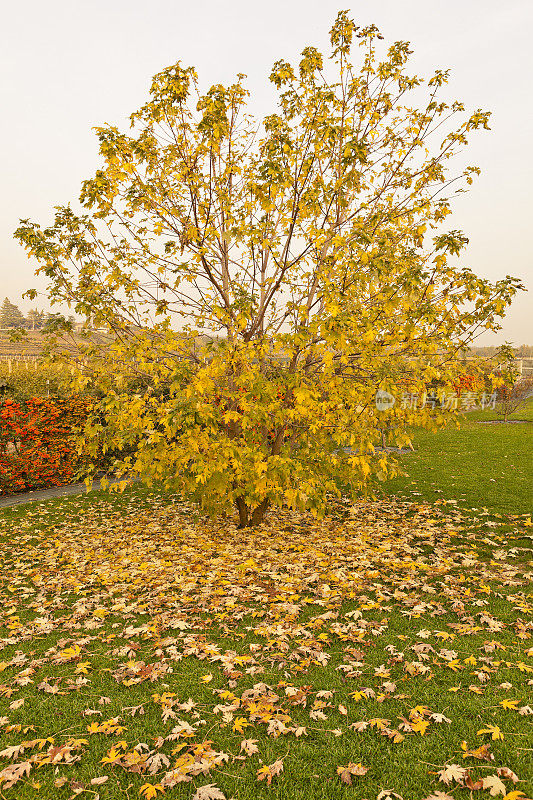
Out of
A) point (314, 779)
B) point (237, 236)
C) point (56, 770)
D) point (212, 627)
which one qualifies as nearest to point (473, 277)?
point (237, 236)

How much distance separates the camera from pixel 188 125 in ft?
23.2

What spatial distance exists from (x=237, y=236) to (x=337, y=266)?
58.6 inches

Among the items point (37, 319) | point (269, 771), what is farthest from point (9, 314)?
point (269, 771)

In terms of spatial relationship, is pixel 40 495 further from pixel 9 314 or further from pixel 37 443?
pixel 9 314

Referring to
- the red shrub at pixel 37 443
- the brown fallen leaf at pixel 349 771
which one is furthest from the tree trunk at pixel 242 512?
the brown fallen leaf at pixel 349 771

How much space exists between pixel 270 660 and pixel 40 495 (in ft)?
27.6

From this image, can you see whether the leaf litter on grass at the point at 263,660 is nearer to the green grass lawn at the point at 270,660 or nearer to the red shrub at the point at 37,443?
the green grass lawn at the point at 270,660

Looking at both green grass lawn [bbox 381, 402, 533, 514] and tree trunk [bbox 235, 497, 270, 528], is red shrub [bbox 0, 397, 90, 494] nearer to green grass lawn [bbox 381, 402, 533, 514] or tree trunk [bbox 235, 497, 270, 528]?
tree trunk [bbox 235, 497, 270, 528]

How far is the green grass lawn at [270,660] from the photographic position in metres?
2.92

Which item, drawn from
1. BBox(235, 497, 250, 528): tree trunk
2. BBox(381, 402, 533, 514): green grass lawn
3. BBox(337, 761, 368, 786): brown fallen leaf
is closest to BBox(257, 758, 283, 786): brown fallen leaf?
BBox(337, 761, 368, 786): brown fallen leaf

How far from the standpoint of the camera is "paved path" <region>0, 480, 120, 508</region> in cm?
1015

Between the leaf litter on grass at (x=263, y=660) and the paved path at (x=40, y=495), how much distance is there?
2803mm

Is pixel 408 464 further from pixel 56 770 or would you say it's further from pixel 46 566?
pixel 56 770

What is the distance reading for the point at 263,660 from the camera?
13.8 feet
